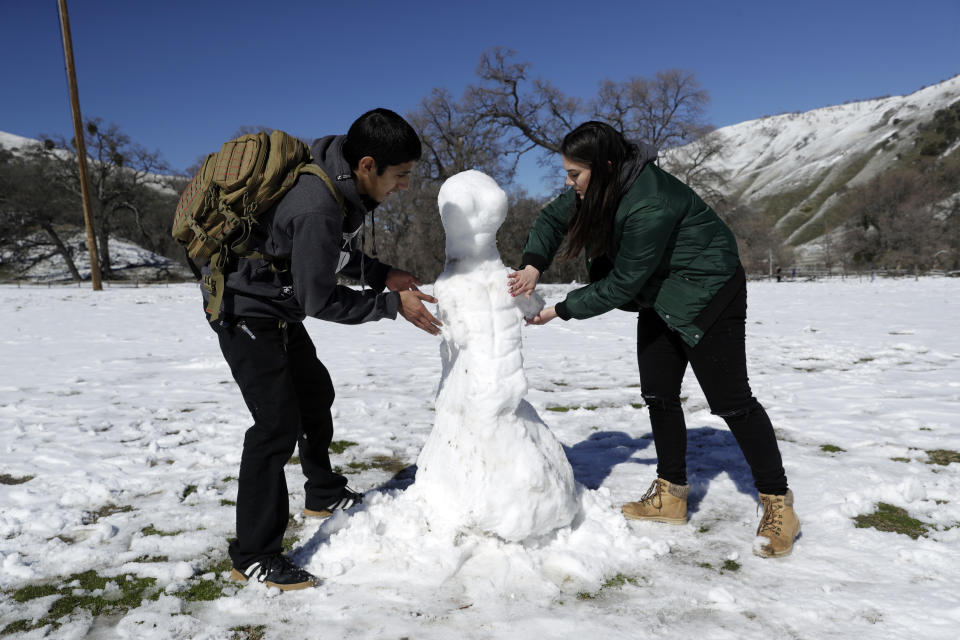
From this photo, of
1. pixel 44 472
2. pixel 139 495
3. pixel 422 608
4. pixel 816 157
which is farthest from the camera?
pixel 816 157

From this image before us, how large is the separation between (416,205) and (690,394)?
23914 mm

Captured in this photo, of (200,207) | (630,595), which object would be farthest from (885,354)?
(200,207)

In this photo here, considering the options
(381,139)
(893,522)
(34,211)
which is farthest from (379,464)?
(34,211)

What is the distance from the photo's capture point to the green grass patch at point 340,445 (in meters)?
4.16

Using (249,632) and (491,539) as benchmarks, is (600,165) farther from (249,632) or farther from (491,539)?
(249,632)

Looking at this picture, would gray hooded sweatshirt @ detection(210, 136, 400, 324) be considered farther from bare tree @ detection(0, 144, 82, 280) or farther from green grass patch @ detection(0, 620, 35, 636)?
bare tree @ detection(0, 144, 82, 280)

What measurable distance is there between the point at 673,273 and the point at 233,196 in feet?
6.31

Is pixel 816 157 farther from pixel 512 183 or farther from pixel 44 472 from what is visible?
pixel 44 472

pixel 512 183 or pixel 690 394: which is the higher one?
pixel 512 183

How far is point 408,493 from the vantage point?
2832 millimetres

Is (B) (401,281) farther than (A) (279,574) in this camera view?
Yes

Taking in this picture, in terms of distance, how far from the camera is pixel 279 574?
236cm

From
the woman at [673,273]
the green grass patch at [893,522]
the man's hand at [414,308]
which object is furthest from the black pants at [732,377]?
the man's hand at [414,308]

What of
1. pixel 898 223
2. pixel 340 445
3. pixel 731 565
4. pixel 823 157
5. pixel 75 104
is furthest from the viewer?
pixel 823 157
